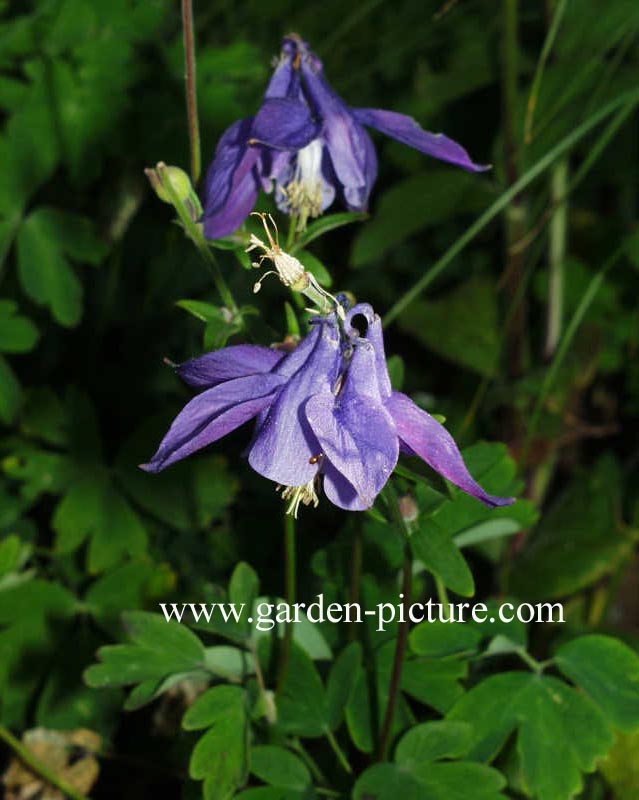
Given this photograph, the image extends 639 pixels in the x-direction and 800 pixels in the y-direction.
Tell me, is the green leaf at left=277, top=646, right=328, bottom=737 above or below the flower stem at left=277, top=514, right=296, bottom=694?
below

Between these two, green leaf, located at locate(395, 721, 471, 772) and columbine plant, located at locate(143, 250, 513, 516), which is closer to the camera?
columbine plant, located at locate(143, 250, 513, 516)

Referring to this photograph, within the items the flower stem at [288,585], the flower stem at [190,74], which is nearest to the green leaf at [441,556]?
the flower stem at [288,585]

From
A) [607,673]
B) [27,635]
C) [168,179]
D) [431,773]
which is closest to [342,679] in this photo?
[431,773]

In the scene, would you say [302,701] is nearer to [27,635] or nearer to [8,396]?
[27,635]

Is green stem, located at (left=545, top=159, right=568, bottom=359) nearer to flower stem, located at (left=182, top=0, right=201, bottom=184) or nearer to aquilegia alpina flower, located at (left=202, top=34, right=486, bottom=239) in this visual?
aquilegia alpina flower, located at (left=202, top=34, right=486, bottom=239)

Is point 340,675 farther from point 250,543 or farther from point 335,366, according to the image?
point 250,543

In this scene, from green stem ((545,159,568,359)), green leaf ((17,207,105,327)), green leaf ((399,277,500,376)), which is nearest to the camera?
green leaf ((17,207,105,327))

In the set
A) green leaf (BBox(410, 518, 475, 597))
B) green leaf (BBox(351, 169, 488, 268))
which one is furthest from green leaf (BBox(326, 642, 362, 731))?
green leaf (BBox(351, 169, 488, 268))
